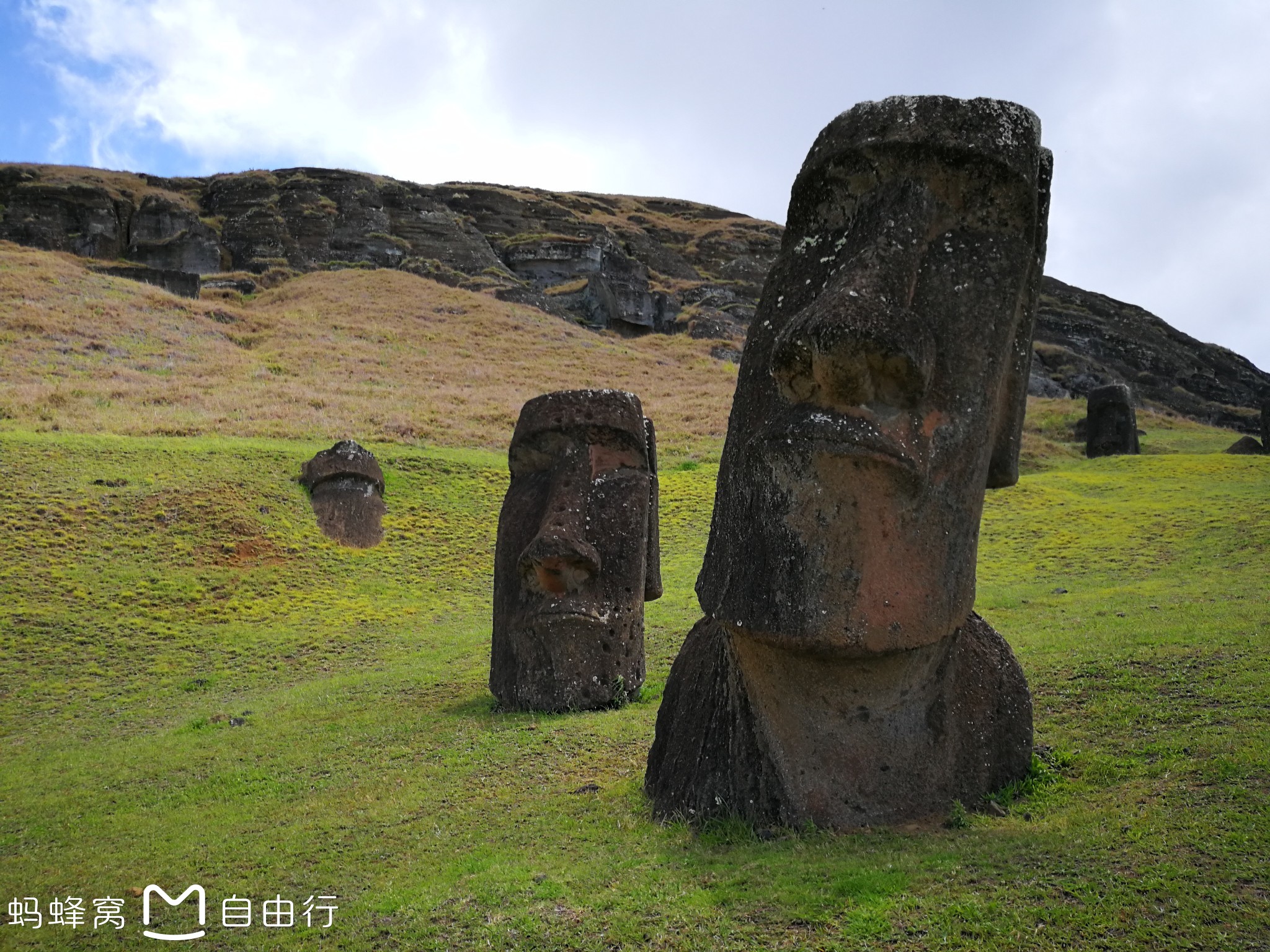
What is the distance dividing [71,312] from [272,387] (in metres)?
14.0

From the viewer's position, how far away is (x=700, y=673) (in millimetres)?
6371

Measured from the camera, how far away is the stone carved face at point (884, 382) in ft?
17.1

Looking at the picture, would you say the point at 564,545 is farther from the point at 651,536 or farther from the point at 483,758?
the point at 483,758

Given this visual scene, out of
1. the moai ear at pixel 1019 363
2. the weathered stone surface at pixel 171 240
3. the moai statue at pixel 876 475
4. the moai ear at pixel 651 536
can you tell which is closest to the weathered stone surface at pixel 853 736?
the moai statue at pixel 876 475

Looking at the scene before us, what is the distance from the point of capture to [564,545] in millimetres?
9953

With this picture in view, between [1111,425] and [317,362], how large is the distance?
2753 centimetres

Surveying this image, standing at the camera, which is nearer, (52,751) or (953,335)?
(953,335)

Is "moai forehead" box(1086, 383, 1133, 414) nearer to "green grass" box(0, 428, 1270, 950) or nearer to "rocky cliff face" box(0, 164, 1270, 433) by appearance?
"green grass" box(0, 428, 1270, 950)

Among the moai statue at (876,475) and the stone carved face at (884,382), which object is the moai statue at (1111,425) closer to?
the moai statue at (876,475)

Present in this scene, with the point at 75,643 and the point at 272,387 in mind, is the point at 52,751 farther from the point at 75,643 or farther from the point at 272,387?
the point at 272,387

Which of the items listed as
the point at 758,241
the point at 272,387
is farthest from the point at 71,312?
the point at 758,241

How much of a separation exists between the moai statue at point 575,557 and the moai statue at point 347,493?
10874mm

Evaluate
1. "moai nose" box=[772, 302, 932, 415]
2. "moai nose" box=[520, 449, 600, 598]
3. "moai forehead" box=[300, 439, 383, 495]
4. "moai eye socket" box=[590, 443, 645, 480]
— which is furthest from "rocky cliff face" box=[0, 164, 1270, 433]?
"moai nose" box=[772, 302, 932, 415]

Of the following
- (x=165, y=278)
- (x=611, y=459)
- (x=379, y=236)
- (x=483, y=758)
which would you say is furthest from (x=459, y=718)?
(x=379, y=236)
